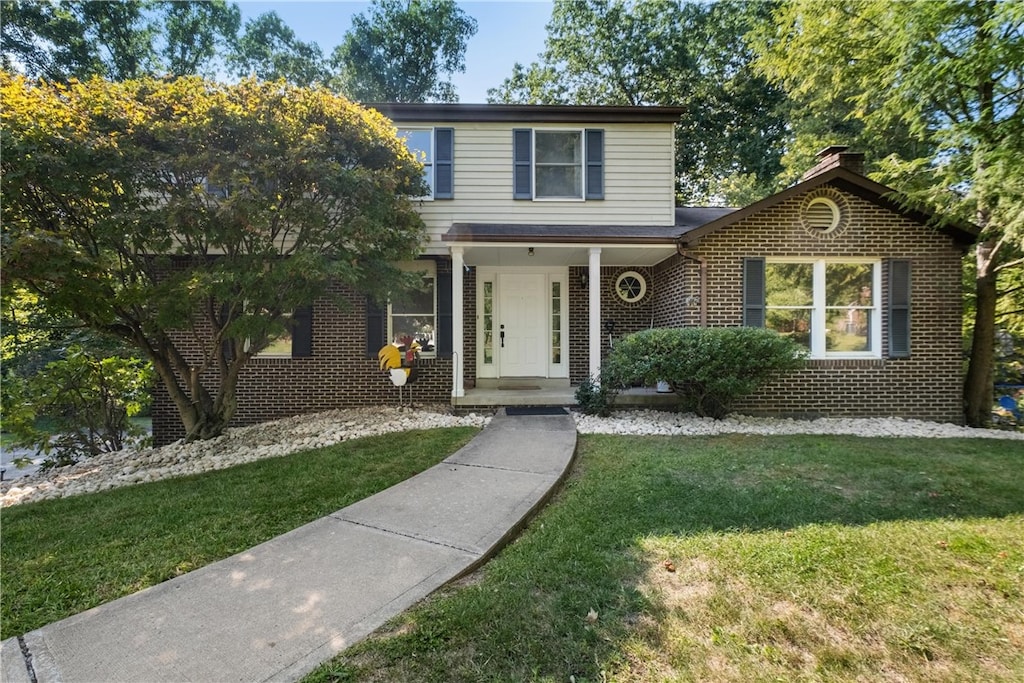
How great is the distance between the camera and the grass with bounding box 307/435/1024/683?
1934mm

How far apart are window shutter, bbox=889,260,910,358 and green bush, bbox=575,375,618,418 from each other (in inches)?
187

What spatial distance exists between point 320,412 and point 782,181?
51.3ft

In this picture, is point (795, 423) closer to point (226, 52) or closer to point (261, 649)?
point (261, 649)

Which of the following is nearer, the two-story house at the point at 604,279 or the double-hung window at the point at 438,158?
the two-story house at the point at 604,279

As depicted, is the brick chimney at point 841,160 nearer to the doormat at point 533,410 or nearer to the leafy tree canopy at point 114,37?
the doormat at point 533,410

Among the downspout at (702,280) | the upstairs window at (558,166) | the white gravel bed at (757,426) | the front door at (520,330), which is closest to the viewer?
the white gravel bed at (757,426)

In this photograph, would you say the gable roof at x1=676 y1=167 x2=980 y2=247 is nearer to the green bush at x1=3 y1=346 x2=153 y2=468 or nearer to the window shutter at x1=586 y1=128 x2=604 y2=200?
the window shutter at x1=586 y1=128 x2=604 y2=200

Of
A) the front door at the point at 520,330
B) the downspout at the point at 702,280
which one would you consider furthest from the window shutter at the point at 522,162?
the downspout at the point at 702,280

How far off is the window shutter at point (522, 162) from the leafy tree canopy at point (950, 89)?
4.99 metres

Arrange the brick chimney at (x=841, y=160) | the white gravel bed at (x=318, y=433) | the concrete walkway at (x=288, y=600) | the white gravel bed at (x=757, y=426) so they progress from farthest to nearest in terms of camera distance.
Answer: the brick chimney at (x=841, y=160)
the white gravel bed at (x=757, y=426)
the white gravel bed at (x=318, y=433)
the concrete walkway at (x=288, y=600)

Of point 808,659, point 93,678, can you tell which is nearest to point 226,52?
point 93,678

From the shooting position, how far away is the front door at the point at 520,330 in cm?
930

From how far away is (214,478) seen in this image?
4672 mm

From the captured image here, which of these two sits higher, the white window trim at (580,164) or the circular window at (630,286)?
the white window trim at (580,164)
